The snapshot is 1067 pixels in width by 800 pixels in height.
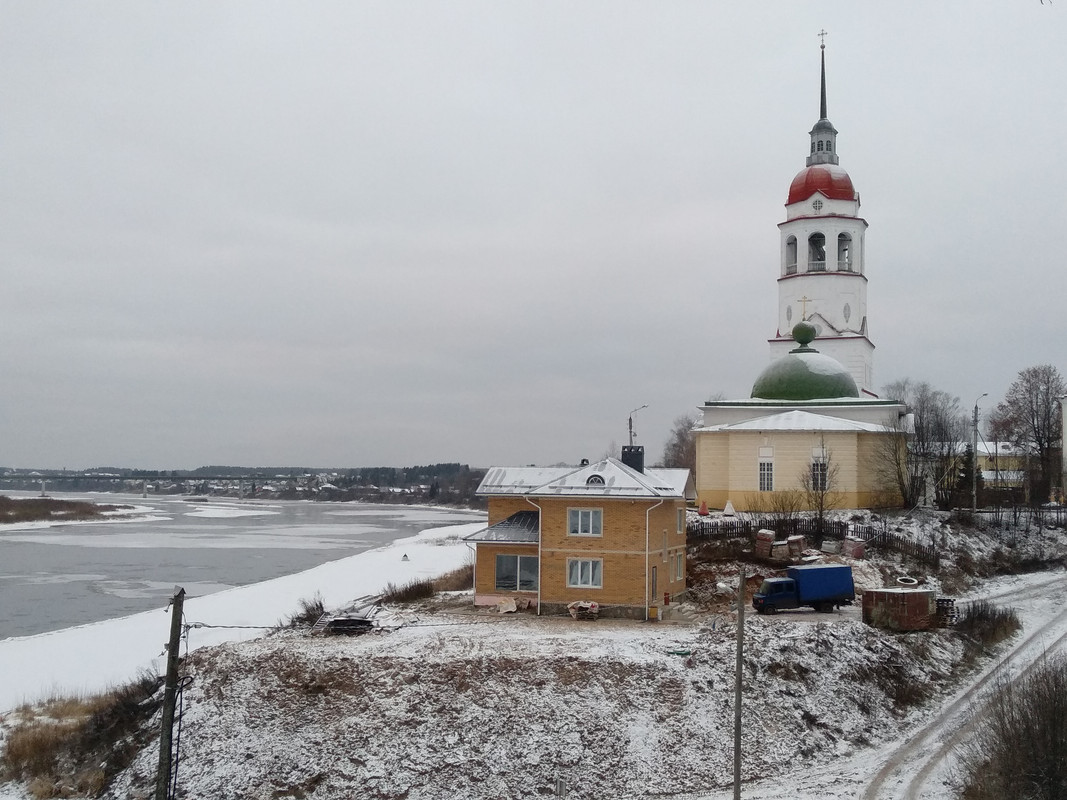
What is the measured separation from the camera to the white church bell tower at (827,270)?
54.3m

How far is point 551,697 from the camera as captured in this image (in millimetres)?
21047

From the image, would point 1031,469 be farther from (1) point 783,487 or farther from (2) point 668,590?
(2) point 668,590

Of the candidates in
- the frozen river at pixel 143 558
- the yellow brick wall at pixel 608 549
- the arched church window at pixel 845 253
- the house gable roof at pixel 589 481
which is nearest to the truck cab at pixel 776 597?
the yellow brick wall at pixel 608 549

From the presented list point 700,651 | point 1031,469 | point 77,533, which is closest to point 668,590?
point 700,651

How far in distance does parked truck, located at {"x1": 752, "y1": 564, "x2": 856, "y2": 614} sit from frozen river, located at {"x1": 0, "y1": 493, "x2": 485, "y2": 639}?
18665 mm

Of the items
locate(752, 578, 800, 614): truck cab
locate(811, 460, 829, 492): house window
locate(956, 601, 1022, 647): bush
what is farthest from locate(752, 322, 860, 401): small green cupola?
locate(752, 578, 800, 614): truck cab

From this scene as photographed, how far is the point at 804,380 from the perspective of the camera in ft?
155

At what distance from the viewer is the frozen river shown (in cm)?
3775

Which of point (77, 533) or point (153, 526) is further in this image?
point (153, 526)

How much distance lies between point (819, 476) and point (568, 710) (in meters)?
23.9

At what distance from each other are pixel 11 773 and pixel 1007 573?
3485 centimetres

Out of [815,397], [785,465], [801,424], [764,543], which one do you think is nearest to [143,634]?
[764,543]

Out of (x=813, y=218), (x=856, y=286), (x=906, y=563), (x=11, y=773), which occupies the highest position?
(x=813, y=218)

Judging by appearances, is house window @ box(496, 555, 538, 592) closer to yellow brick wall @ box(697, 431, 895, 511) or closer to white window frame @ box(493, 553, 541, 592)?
white window frame @ box(493, 553, 541, 592)
